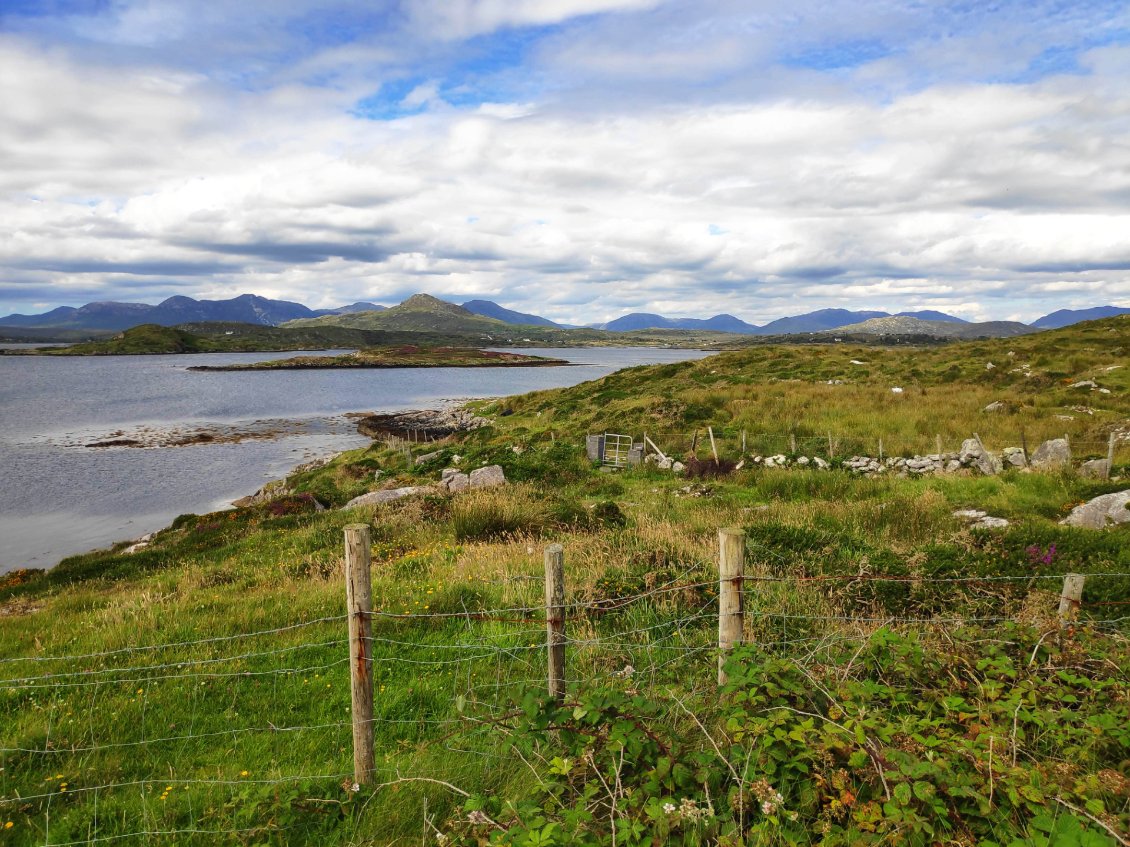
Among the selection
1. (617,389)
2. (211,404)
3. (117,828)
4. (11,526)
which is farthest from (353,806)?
(211,404)

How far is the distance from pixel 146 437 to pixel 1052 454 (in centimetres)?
5865

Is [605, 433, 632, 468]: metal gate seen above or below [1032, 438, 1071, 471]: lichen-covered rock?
below

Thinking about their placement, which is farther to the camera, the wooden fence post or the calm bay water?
the calm bay water

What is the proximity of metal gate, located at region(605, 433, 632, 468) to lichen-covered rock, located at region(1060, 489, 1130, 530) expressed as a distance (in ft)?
46.5

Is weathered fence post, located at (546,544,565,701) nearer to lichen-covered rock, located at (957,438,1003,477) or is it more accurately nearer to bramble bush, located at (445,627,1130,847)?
bramble bush, located at (445,627,1130,847)

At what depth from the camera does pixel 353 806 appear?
177 inches

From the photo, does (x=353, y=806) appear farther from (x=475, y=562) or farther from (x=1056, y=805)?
(x=475, y=562)

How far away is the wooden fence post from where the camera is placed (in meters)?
4.55

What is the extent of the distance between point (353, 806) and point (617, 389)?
43.6m

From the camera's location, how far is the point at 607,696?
4.40 metres

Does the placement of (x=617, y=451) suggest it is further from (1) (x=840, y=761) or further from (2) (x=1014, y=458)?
(1) (x=840, y=761)

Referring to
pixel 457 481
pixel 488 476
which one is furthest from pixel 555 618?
pixel 457 481

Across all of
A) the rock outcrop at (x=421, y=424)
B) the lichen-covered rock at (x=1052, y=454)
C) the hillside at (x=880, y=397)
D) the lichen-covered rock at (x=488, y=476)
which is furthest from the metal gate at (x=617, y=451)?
the rock outcrop at (x=421, y=424)

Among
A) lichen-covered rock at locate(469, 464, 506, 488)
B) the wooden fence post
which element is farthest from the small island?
the wooden fence post
